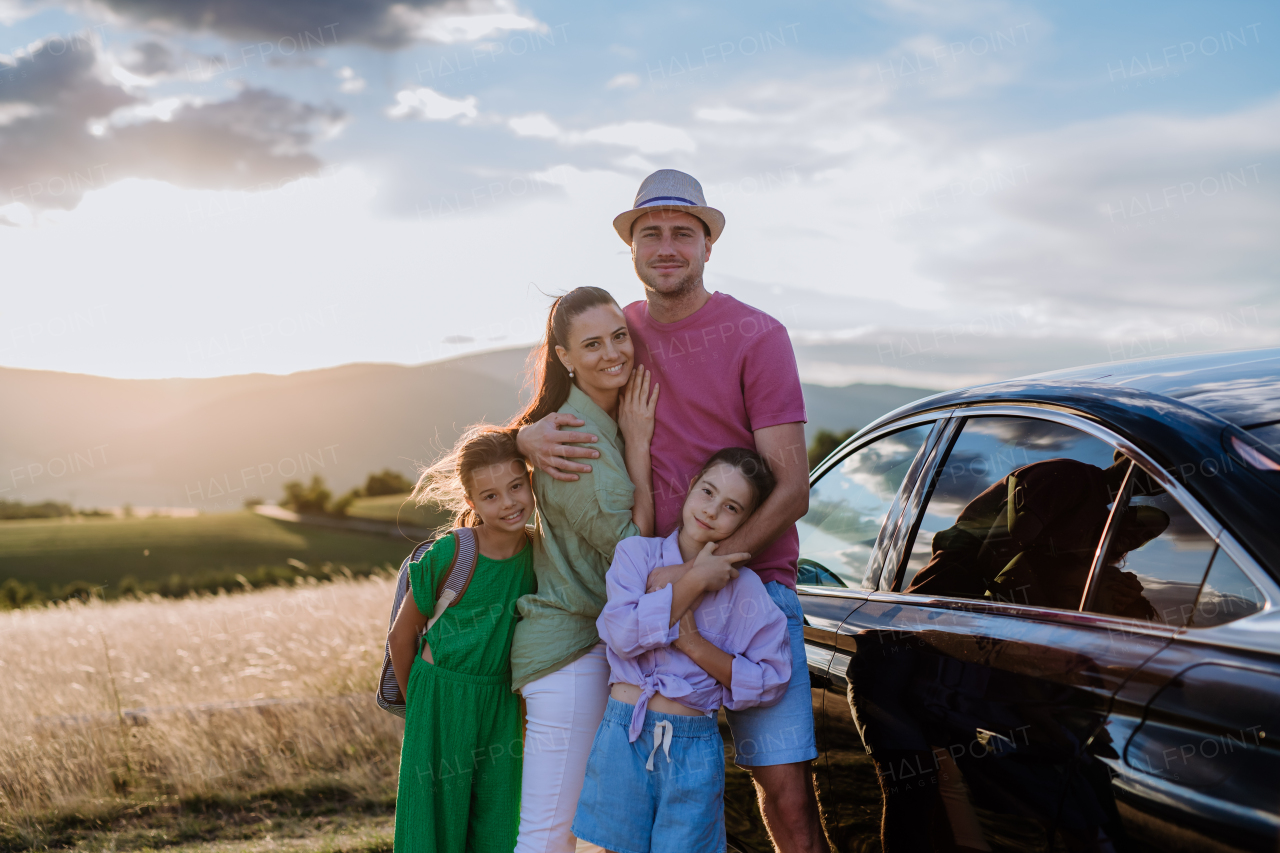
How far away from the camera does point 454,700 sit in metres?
2.90

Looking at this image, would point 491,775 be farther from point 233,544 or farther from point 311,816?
point 233,544

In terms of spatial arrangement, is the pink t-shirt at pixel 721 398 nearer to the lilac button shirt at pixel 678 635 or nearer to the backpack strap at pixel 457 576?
the lilac button shirt at pixel 678 635

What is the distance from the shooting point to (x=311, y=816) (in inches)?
214

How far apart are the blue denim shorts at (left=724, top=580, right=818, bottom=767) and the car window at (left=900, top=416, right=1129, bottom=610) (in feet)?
1.34

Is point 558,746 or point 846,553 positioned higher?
point 846,553

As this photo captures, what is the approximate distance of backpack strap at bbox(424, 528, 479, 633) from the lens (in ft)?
9.44

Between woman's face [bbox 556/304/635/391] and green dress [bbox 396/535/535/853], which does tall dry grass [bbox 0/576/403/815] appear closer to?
green dress [bbox 396/535/535/853]

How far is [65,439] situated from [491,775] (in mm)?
132164

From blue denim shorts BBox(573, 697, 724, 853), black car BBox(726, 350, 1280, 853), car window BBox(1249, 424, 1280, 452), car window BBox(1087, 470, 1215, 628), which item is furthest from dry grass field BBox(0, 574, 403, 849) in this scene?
car window BBox(1249, 424, 1280, 452)

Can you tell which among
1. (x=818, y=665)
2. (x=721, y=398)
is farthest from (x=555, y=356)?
(x=818, y=665)

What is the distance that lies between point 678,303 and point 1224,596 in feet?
5.80

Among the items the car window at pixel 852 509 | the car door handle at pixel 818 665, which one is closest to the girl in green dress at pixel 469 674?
Result: the car door handle at pixel 818 665

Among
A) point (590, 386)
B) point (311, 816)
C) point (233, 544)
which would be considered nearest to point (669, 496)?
point (590, 386)

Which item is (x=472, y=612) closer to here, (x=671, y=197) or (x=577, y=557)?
(x=577, y=557)
